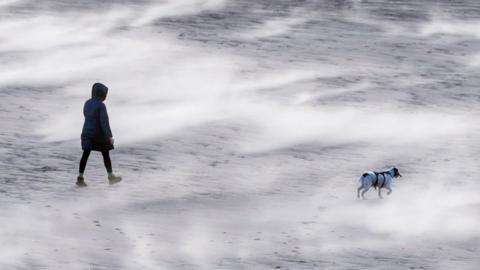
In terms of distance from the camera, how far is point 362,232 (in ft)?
47.1

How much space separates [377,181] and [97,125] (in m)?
3.54

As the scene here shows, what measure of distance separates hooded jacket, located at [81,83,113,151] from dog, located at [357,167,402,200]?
318cm

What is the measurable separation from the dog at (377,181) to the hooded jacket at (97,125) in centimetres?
318

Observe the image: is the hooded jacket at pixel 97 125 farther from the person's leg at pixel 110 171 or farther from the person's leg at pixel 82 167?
the person's leg at pixel 110 171

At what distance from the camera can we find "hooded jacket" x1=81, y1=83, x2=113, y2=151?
15898mm

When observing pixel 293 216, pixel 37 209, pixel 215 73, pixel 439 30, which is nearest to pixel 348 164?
pixel 293 216

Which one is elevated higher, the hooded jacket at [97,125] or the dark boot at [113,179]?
the hooded jacket at [97,125]

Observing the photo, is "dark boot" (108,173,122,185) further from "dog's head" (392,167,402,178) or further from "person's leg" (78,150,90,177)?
"dog's head" (392,167,402,178)

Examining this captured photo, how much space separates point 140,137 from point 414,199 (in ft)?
17.2

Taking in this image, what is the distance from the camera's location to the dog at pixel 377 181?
1588cm

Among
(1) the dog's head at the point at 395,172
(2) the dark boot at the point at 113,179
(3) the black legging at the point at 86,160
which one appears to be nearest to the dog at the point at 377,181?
(1) the dog's head at the point at 395,172

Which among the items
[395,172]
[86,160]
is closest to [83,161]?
[86,160]

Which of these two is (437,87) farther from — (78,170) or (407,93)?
(78,170)

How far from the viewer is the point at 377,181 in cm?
1597
